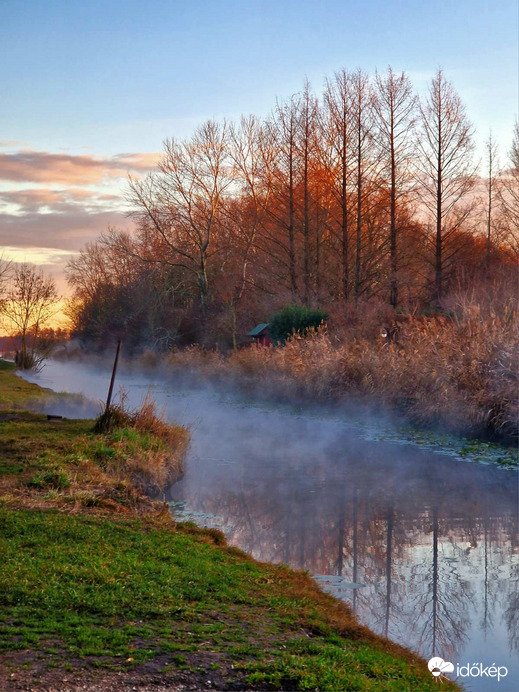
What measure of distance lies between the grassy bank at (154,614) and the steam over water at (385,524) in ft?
2.80

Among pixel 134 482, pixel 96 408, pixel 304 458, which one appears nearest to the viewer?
pixel 134 482

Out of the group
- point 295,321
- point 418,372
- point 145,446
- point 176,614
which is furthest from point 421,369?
point 176,614

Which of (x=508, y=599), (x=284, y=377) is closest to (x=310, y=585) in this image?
(x=508, y=599)

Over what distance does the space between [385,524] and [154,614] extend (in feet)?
18.6

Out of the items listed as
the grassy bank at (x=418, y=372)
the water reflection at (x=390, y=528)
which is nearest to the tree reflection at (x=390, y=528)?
the water reflection at (x=390, y=528)

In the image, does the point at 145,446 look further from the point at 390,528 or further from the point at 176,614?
the point at 176,614

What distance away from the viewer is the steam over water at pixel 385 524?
22.9 feet

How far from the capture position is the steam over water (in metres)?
6.98

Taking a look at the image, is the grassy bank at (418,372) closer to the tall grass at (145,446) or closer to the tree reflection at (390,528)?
the tree reflection at (390,528)

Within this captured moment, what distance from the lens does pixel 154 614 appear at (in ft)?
18.0

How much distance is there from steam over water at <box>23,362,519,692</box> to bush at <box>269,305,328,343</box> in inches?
497

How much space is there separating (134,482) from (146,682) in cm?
733

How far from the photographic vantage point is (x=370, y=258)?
39.3 metres

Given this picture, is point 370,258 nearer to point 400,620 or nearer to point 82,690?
point 400,620
